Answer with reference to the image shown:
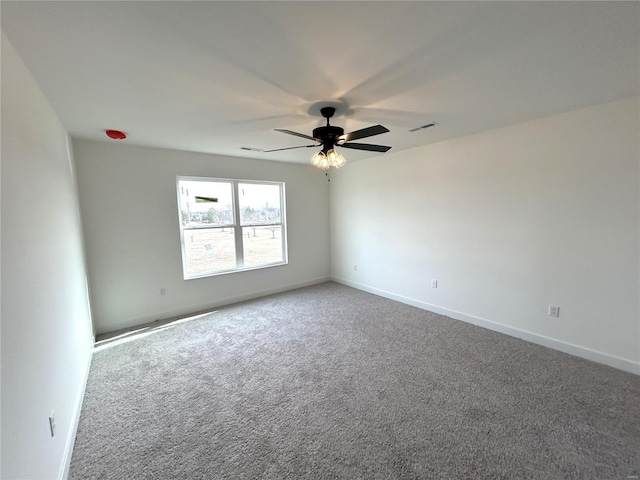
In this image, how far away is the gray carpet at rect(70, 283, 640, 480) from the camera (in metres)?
1.65

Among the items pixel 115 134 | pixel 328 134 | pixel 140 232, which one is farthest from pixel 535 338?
pixel 115 134

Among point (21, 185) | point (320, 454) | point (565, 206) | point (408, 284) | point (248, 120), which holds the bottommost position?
point (320, 454)

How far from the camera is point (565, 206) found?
2.76 metres

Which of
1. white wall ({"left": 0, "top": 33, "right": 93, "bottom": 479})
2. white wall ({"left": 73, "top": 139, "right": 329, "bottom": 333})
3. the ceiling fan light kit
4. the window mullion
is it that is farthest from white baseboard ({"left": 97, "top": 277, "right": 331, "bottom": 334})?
the ceiling fan light kit

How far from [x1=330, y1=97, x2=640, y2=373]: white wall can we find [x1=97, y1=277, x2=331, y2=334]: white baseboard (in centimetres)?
184

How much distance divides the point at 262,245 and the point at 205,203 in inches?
47.7

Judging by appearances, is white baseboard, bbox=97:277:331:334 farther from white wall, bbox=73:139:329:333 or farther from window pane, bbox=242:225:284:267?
window pane, bbox=242:225:284:267

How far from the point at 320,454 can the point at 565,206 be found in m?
3.16

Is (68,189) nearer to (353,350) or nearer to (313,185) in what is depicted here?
(353,350)

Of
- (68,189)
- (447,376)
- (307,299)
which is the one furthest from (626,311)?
(68,189)

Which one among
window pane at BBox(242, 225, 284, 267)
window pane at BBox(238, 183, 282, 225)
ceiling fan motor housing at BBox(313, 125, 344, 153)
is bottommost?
window pane at BBox(242, 225, 284, 267)

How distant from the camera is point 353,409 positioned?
6.89 ft

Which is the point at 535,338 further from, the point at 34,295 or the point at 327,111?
the point at 34,295

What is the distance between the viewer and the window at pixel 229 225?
163 inches
